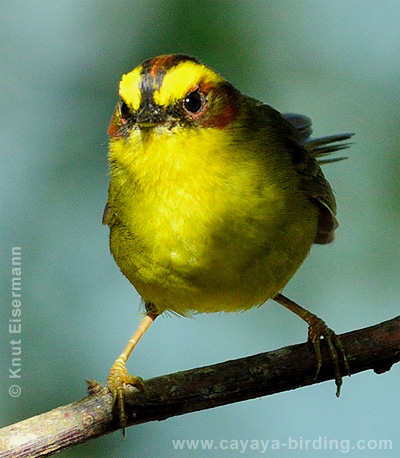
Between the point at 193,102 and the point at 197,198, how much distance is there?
47 centimetres

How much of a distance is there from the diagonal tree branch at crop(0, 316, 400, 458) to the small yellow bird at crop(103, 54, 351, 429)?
0.11 meters

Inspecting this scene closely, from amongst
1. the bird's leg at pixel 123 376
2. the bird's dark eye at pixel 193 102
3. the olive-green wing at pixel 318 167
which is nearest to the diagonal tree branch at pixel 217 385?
the bird's leg at pixel 123 376

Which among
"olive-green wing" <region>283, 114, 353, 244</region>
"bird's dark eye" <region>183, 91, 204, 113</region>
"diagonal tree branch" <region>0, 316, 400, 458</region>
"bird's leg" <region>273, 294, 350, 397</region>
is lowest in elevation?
"diagonal tree branch" <region>0, 316, 400, 458</region>

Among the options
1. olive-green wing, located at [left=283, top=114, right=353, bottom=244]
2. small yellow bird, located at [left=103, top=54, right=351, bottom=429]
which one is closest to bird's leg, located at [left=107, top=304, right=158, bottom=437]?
small yellow bird, located at [left=103, top=54, right=351, bottom=429]

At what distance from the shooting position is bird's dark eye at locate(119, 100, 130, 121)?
3865 mm

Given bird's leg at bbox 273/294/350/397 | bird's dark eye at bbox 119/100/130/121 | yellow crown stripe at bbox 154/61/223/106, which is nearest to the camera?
yellow crown stripe at bbox 154/61/223/106

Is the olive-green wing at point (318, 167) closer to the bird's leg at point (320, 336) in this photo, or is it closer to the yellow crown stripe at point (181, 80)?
the bird's leg at point (320, 336)

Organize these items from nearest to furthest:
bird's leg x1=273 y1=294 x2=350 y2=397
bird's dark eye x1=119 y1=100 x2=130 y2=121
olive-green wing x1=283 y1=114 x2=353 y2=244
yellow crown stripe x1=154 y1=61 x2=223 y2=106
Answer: yellow crown stripe x1=154 y1=61 x2=223 y2=106 → bird's dark eye x1=119 y1=100 x2=130 y2=121 → bird's leg x1=273 y1=294 x2=350 y2=397 → olive-green wing x1=283 y1=114 x2=353 y2=244

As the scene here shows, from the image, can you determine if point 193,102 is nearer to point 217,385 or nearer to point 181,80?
point 181,80

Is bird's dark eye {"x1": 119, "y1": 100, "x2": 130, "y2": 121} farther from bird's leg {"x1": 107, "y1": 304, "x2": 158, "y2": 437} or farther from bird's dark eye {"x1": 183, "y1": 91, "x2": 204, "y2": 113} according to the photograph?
bird's leg {"x1": 107, "y1": 304, "x2": 158, "y2": 437}

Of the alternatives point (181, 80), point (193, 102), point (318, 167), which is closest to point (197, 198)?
point (193, 102)

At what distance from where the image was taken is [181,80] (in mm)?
3812

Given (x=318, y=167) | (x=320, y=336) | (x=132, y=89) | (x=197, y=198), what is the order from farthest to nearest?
(x=318, y=167)
(x=320, y=336)
(x=197, y=198)
(x=132, y=89)

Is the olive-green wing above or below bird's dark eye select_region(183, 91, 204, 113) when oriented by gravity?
above
